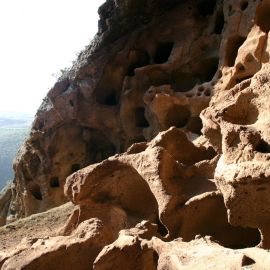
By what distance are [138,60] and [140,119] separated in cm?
166

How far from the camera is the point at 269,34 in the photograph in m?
7.48

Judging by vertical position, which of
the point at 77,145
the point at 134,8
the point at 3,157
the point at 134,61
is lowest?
the point at 3,157

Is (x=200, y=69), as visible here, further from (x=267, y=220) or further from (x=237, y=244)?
(x=267, y=220)

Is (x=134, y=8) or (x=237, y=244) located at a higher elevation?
(x=134, y=8)

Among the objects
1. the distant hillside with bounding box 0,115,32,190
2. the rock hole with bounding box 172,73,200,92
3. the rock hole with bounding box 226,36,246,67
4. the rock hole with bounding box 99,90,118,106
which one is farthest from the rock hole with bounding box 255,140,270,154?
the distant hillside with bounding box 0,115,32,190

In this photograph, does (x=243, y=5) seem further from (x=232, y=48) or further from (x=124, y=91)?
(x=124, y=91)

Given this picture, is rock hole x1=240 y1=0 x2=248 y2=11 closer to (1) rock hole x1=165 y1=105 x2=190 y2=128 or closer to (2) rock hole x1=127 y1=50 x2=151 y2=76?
(1) rock hole x1=165 y1=105 x2=190 y2=128

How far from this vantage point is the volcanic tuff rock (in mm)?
3312

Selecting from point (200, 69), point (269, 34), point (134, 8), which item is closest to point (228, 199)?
point (269, 34)

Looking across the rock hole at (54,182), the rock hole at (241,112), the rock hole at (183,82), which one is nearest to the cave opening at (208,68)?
the rock hole at (183,82)

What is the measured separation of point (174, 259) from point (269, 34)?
225 inches

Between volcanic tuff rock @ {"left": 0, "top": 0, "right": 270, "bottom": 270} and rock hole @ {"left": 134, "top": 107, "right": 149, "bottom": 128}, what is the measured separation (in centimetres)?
4

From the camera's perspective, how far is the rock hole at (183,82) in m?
10.7

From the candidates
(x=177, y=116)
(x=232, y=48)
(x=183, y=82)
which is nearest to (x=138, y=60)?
(x=183, y=82)
